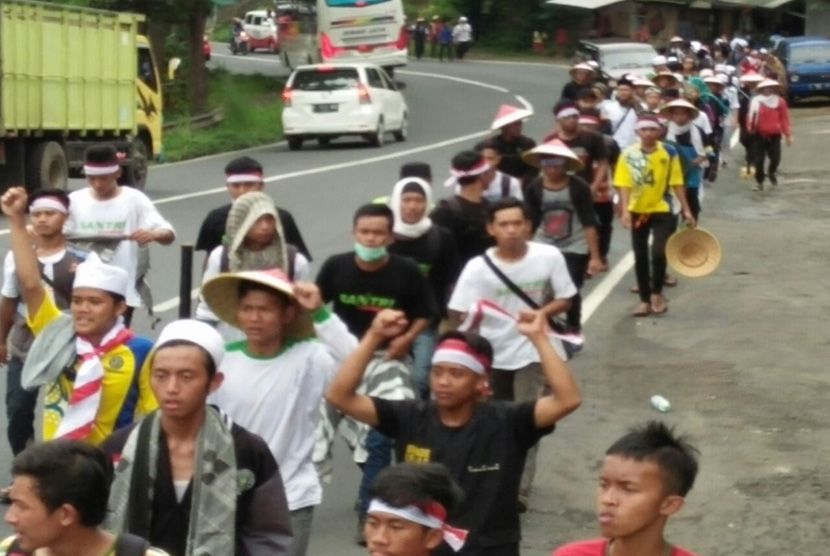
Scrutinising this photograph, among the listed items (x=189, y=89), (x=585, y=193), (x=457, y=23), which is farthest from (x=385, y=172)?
(x=457, y=23)

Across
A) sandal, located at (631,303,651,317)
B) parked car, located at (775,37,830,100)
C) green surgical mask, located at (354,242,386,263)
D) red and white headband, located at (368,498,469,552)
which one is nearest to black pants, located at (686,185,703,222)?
sandal, located at (631,303,651,317)

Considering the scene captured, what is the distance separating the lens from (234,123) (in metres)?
39.5

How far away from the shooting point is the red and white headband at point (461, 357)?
19.6 ft

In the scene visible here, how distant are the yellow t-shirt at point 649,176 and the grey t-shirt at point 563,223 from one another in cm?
288

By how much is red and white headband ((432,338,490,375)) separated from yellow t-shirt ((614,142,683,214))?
874 cm

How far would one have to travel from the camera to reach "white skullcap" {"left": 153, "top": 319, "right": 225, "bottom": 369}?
16.6ft

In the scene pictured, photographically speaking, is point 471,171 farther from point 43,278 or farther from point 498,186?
point 43,278

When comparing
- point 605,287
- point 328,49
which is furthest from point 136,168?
point 328,49

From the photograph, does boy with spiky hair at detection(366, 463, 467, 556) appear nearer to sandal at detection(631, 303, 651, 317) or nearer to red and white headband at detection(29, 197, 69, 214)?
red and white headband at detection(29, 197, 69, 214)

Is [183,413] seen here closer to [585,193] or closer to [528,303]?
[528,303]

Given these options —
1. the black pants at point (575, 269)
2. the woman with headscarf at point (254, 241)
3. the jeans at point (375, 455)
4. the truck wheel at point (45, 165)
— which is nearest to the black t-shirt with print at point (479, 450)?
the woman with headscarf at point (254, 241)

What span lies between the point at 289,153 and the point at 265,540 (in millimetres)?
29014

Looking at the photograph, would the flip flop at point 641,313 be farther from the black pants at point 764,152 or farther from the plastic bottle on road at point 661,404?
the black pants at point 764,152

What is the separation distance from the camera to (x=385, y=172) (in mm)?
28781
